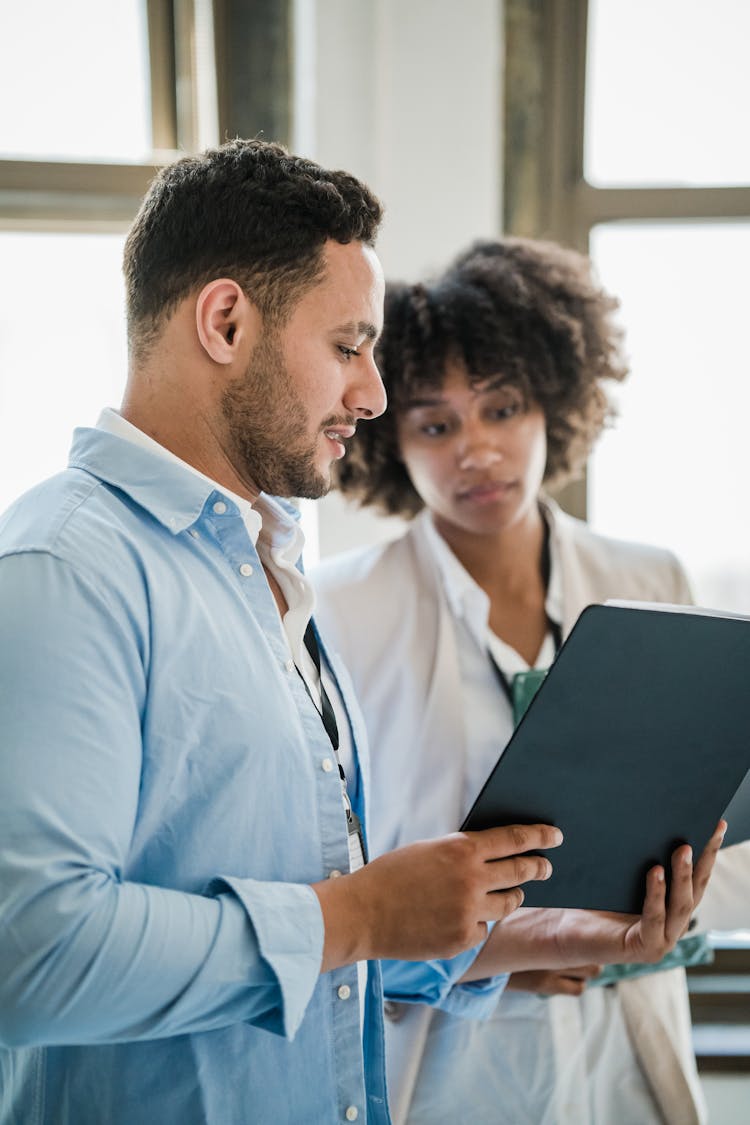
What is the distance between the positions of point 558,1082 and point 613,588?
0.72 meters

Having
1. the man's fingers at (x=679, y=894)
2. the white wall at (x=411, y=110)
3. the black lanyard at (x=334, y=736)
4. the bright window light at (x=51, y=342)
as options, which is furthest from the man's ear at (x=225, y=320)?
the bright window light at (x=51, y=342)

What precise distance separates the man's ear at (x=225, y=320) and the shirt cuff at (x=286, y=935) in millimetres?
493

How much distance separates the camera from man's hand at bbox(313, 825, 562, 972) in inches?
34.6

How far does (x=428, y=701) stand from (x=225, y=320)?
0.71 meters

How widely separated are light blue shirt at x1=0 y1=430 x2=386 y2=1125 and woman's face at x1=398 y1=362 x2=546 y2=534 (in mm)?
637

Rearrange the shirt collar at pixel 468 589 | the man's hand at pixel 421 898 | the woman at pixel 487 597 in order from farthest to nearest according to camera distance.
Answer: the shirt collar at pixel 468 589, the woman at pixel 487 597, the man's hand at pixel 421 898

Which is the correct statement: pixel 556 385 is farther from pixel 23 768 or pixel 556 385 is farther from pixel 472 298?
pixel 23 768

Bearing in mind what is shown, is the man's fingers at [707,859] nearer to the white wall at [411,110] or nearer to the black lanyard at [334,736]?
the black lanyard at [334,736]

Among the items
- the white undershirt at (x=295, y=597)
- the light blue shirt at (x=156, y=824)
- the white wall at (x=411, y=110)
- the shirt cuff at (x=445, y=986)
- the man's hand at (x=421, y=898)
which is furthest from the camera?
the white wall at (x=411, y=110)

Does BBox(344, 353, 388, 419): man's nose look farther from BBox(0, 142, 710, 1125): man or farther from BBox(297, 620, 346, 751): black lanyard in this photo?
BBox(297, 620, 346, 751): black lanyard

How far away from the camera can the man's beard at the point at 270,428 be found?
3.27ft

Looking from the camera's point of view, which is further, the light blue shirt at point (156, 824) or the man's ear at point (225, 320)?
the man's ear at point (225, 320)

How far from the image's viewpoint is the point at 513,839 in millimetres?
974

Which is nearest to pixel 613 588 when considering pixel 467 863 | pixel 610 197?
pixel 467 863
